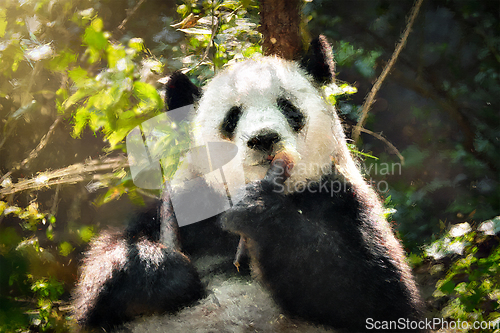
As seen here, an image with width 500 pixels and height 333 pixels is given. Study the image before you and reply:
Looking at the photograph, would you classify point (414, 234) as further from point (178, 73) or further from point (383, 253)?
point (178, 73)

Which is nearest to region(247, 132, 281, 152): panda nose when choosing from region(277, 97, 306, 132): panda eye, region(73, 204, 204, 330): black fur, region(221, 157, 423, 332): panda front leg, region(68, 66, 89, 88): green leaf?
region(221, 157, 423, 332): panda front leg

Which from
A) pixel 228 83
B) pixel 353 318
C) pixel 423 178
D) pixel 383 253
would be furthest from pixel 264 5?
pixel 423 178

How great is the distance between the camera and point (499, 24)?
3955 millimetres

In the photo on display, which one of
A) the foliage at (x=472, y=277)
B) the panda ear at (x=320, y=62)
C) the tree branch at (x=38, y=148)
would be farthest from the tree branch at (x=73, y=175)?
the foliage at (x=472, y=277)

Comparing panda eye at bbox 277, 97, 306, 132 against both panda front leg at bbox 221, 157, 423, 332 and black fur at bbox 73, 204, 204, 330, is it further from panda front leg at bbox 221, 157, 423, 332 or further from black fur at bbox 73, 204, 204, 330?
black fur at bbox 73, 204, 204, 330

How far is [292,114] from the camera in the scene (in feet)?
6.73

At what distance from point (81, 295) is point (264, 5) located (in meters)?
2.57

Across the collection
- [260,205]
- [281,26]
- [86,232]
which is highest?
[281,26]

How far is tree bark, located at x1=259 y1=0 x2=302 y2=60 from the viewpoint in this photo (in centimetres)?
261

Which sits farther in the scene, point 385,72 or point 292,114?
point 385,72

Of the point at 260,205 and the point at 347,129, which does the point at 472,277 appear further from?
the point at 260,205

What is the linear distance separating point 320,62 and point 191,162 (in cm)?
121

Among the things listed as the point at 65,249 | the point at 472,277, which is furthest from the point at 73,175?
the point at 472,277

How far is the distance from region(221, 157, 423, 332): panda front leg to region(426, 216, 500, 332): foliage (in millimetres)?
1359
